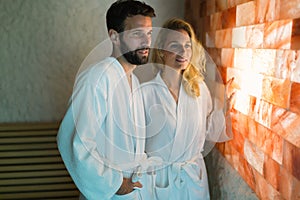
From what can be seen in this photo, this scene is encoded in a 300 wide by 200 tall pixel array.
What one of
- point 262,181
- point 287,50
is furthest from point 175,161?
point 287,50

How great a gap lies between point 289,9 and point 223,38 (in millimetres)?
279

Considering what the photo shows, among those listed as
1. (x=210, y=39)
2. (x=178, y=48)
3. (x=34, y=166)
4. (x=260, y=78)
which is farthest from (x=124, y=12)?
(x=34, y=166)

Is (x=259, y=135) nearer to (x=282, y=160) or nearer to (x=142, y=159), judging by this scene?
(x=282, y=160)

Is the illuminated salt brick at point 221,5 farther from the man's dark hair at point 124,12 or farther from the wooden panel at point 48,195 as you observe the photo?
the wooden panel at point 48,195

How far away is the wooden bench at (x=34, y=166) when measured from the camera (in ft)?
3.89

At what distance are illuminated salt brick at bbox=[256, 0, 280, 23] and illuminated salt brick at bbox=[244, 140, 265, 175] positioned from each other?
31cm

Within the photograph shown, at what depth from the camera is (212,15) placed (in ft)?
2.95

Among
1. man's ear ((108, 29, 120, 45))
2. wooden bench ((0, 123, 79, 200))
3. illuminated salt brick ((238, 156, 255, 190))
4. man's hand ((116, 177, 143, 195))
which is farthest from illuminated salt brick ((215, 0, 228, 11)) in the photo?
wooden bench ((0, 123, 79, 200))

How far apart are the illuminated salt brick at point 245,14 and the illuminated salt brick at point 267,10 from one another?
2 centimetres

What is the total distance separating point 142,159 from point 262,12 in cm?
50

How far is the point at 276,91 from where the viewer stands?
2.12ft

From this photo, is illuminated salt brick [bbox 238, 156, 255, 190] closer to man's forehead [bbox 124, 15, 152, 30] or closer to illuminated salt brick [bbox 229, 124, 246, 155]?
illuminated salt brick [bbox 229, 124, 246, 155]

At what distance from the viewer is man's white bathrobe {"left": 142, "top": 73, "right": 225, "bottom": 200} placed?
850 mm

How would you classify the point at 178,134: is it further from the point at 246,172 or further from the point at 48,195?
the point at 48,195
